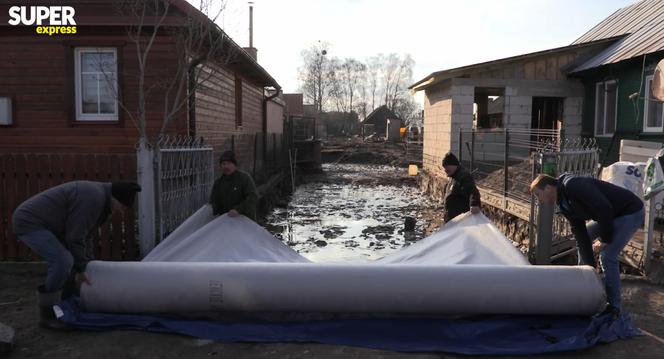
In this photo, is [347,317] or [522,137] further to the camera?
[522,137]

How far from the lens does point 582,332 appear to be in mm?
4414

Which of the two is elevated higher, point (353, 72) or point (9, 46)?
point (353, 72)

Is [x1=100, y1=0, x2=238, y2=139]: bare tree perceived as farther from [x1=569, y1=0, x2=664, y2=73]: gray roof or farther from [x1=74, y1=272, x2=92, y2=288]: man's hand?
[x1=569, y1=0, x2=664, y2=73]: gray roof

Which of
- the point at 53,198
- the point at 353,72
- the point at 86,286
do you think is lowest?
the point at 86,286

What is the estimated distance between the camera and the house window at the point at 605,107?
47.6 feet

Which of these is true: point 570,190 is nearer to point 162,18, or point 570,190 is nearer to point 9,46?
point 162,18

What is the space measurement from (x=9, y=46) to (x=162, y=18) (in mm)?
3691

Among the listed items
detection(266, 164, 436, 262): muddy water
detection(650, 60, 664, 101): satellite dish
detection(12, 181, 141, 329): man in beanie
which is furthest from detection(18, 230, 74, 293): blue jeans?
detection(650, 60, 664, 101): satellite dish

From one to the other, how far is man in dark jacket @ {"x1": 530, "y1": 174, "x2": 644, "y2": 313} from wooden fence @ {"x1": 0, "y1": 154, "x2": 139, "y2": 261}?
14.9 ft

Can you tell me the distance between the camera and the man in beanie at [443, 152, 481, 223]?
642 centimetres

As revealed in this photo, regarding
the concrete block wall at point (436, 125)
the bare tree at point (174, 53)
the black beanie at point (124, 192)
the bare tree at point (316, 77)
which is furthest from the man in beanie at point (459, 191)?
the bare tree at point (316, 77)

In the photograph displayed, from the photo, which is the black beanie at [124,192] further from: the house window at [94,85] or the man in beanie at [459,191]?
the house window at [94,85]

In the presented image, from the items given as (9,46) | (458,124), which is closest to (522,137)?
(458,124)

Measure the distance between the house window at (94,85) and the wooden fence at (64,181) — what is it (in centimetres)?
449
